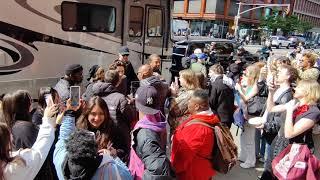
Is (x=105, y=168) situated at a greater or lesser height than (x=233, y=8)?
lesser

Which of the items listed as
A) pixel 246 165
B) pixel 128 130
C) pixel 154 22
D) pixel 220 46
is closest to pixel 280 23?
pixel 220 46

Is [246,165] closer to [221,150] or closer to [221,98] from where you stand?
[221,98]

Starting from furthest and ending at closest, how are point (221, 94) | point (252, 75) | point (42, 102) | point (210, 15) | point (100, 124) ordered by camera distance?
point (210, 15) → point (252, 75) → point (221, 94) → point (42, 102) → point (100, 124)

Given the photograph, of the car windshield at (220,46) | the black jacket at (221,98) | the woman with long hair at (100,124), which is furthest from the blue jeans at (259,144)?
the car windshield at (220,46)

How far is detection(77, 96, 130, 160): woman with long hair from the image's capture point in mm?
3240

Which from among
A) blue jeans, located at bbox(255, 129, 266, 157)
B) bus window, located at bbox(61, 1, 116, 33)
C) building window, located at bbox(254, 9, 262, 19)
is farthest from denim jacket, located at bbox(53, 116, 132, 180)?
building window, located at bbox(254, 9, 262, 19)

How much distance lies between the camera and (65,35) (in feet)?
24.3

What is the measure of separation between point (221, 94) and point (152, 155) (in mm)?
2878

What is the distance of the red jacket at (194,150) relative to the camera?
3.14 m

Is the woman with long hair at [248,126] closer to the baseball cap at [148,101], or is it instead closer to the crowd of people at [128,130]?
the crowd of people at [128,130]

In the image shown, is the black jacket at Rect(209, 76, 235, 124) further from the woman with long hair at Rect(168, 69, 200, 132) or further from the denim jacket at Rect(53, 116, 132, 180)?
the denim jacket at Rect(53, 116, 132, 180)

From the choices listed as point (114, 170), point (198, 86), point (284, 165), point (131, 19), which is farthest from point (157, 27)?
point (114, 170)

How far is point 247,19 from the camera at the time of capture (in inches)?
2354

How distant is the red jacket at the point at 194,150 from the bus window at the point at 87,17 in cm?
506
